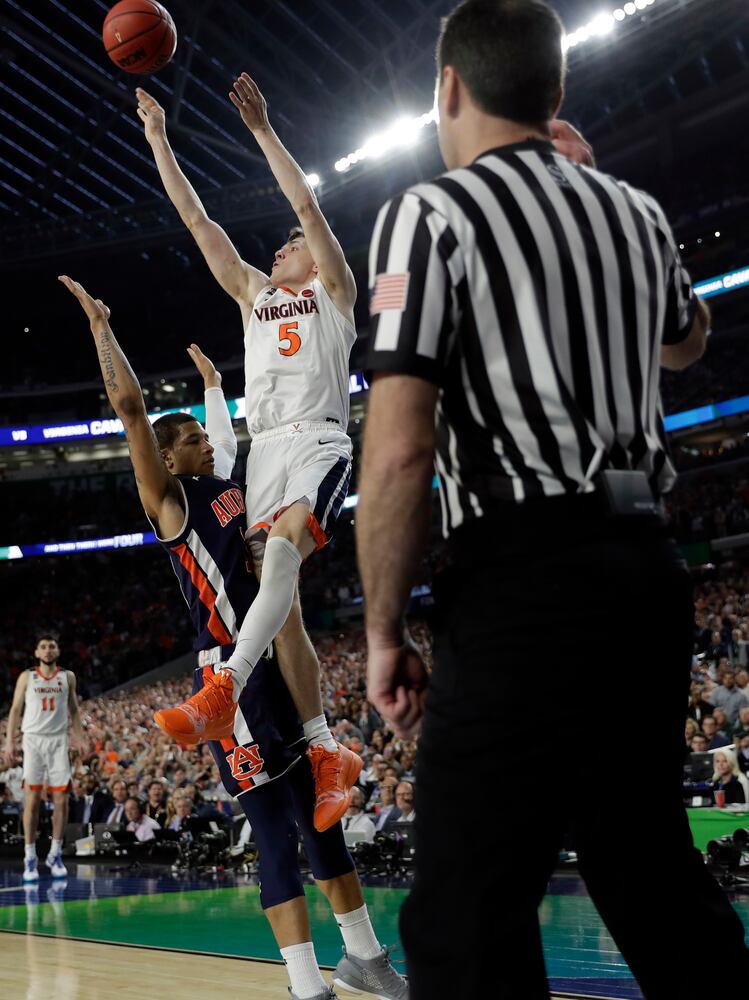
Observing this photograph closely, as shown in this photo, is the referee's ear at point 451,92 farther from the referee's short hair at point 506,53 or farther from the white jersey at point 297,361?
the white jersey at point 297,361

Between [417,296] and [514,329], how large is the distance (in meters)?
0.17

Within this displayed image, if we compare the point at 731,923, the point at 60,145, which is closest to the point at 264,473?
the point at 731,923

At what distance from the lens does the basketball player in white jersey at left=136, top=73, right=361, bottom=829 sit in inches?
142

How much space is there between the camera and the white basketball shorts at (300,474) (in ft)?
12.8

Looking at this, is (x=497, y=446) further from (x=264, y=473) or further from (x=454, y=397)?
(x=264, y=473)

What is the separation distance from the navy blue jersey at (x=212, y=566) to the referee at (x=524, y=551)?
218cm

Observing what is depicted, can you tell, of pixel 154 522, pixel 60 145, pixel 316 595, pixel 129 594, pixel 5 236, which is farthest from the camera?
pixel 129 594

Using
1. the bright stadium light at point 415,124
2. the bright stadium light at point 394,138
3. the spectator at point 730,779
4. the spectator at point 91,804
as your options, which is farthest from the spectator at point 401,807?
the bright stadium light at point 394,138

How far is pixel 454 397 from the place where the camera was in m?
1.69

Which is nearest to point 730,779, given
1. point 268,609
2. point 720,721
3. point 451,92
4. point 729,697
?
point 720,721

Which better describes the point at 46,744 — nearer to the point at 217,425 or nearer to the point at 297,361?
the point at 217,425

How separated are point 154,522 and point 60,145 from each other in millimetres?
23480

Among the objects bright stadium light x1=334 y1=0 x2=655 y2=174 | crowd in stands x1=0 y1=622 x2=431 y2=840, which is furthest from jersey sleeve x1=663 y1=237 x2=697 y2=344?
bright stadium light x1=334 y1=0 x2=655 y2=174

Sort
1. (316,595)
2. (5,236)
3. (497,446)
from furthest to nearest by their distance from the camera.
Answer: (316,595)
(5,236)
(497,446)
